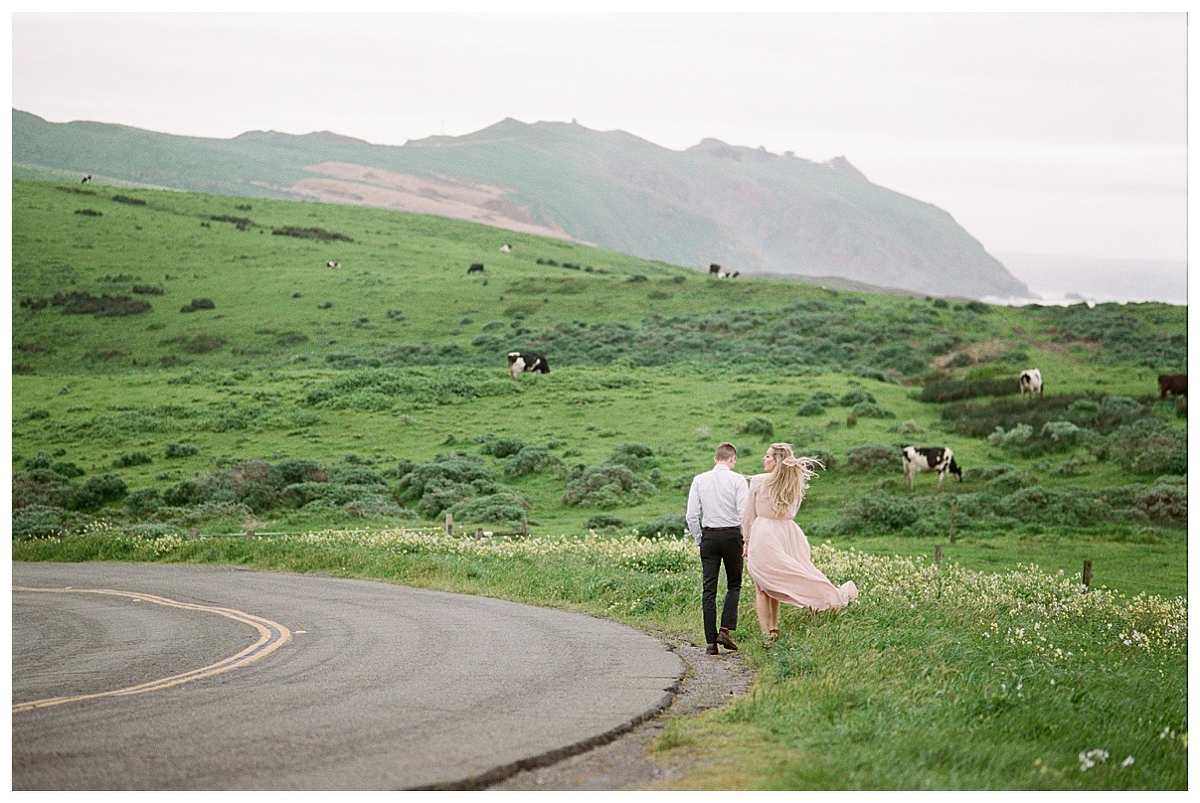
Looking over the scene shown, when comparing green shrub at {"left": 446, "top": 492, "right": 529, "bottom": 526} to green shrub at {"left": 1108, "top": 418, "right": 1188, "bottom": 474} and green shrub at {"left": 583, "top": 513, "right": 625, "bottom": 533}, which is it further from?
green shrub at {"left": 1108, "top": 418, "right": 1188, "bottom": 474}

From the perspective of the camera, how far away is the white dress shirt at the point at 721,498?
1294 centimetres

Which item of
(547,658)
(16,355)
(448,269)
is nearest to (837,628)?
(547,658)

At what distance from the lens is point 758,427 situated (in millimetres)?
44000

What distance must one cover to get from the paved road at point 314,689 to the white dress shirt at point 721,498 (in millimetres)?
1652

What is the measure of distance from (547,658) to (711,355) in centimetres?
5540

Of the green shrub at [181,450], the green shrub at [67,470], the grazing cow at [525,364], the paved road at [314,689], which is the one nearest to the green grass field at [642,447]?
the green shrub at [67,470]

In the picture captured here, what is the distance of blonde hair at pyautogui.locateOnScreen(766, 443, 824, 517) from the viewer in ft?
41.9

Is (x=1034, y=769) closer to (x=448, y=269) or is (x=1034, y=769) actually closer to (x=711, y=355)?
(x=711, y=355)

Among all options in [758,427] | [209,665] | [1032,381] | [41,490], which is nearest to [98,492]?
[41,490]

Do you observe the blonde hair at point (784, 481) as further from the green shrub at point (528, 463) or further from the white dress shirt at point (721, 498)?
the green shrub at point (528, 463)

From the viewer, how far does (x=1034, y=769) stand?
298 inches

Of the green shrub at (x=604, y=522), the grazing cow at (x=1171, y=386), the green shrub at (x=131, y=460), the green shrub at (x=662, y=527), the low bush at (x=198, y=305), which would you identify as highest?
the grazing cow at (x=1171, y=386)

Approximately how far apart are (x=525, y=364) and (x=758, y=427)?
16.4 meters

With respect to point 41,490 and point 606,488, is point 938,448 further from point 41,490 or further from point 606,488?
point 41,490
